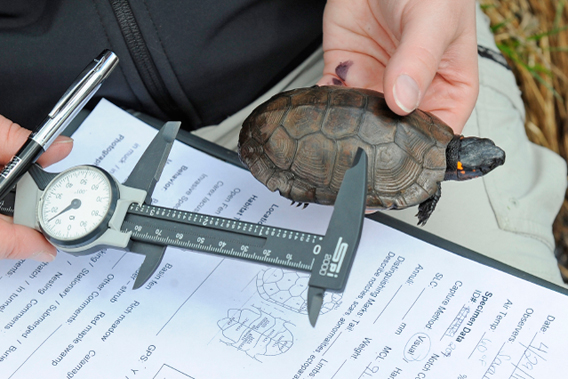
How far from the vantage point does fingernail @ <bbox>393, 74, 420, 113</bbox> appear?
0.87 m

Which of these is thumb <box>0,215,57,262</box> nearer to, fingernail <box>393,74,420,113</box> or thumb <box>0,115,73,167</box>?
thumb <box>0,115,73,167</box>

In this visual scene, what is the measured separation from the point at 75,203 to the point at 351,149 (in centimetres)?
51

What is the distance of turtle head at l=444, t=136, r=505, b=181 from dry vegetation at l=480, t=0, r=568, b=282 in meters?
0.98

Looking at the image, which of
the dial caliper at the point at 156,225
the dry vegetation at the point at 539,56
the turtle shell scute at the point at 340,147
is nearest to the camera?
the dial caliper at the point at 156,225

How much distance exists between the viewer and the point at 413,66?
0.88 metres

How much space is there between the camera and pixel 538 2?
2.02 metres

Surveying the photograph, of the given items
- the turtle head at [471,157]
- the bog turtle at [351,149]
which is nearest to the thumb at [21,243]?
the bog turtle at [351,149]

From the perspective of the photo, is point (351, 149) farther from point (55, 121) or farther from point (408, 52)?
point (55, 121)

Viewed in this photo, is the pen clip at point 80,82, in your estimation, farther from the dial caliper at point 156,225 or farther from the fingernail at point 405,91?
the fingernail at point 405,91

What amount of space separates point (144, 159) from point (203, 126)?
0.41m

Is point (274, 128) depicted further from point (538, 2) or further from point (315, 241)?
point (538, 2)

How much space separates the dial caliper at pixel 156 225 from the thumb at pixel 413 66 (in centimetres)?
19

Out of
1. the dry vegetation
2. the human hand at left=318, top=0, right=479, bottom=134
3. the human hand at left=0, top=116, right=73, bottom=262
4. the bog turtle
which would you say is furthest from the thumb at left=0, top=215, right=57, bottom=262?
the dry vegetation

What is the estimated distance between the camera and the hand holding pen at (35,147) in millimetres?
807
